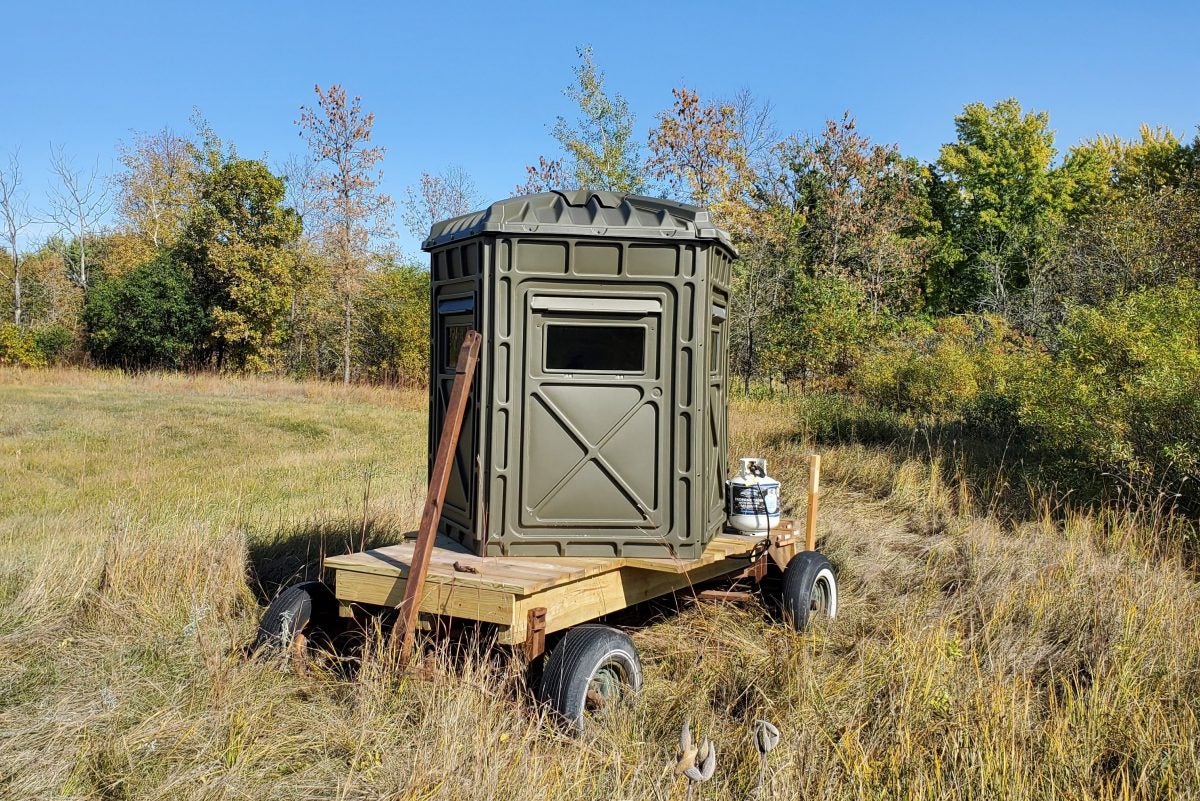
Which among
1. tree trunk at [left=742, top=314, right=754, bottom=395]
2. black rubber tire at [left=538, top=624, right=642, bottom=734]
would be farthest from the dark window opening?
tree trunk at [left=742, top=314, right=754, bottom=395]

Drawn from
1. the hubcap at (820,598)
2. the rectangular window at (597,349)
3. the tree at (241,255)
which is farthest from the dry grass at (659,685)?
the tree at (241,255)

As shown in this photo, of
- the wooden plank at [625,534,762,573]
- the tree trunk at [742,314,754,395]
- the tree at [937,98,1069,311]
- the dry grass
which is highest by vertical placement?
the tree at [937,98,1069,311]

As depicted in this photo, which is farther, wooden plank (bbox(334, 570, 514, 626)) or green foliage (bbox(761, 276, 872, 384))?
green foliage (bbox(761, 276, 872, 384))

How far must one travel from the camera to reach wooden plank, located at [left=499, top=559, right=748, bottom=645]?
13.1 feet

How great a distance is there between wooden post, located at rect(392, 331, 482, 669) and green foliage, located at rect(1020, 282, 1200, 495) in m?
6.04

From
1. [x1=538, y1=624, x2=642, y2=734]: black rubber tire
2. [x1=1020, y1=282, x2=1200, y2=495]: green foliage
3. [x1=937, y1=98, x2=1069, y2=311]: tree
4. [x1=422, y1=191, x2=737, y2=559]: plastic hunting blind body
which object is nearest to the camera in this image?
[x1=538, y1=624, x2=642, y2=734]: black rubber tire

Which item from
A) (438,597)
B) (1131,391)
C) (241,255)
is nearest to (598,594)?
(438,597)

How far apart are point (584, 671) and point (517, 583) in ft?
1.55

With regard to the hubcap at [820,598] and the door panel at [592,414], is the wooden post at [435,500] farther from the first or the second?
the hubcap at [820,598]

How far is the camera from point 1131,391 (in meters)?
8.09

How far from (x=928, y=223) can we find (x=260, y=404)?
29.8m

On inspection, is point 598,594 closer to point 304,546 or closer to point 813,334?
point 304,546

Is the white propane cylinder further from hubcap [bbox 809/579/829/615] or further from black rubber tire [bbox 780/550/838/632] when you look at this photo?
hubcap [bbox 809/579/829/615]

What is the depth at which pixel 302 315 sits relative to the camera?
2994 centimetres
